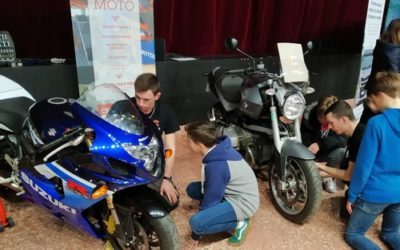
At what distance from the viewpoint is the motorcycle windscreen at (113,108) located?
4.12ft

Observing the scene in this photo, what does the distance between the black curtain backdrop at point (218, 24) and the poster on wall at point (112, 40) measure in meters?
0.45

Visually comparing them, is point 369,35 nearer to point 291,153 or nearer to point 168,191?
point 291,153

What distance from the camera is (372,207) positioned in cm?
169

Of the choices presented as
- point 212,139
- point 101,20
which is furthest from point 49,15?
point 212,139

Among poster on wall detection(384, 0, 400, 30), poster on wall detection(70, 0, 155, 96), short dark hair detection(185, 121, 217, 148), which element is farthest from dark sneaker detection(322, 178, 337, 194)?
poster on wall detection(384, 0, 400, 30)

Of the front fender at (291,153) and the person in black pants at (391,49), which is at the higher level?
the person in black pants at (391,49)

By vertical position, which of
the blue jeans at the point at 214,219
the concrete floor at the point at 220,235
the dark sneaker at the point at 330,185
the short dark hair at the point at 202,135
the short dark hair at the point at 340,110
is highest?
the short dark hair at the point at 340,110

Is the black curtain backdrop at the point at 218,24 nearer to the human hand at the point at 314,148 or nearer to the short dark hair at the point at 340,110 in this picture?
the human hand at the point at 314,148

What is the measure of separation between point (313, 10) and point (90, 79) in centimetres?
281

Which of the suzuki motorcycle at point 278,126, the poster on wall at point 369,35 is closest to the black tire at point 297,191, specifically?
the suzuki motorcycle at point 278,126

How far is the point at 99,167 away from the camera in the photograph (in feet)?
4.16

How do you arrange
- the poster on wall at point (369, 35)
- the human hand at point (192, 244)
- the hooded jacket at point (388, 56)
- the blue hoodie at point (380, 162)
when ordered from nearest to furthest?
the blue hoodie at point (380, 162) → the human hand at point (192, 244) → the hooded jacket at point (388, 56) → the poster on wall at point (369, 35)

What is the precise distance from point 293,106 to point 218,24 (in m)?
1.87

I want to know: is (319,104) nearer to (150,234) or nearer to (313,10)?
(150,234)
